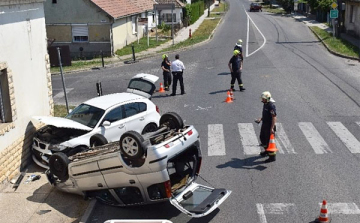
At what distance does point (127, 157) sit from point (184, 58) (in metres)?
20.8

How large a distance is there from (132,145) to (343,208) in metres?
4.30

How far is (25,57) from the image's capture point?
12.8 m

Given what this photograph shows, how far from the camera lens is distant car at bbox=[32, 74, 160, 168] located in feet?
39.0

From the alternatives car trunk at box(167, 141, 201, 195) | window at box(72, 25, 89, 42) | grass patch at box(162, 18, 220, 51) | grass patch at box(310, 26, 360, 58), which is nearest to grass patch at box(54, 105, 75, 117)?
car trunk at box(167, 141, 201, 195)

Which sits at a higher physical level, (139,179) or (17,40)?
(17,40)

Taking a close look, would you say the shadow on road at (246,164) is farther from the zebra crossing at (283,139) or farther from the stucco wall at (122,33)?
the stucco wall at (122,33)

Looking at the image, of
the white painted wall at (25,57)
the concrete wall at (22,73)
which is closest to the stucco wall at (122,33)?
the white painted wall at (25,57)

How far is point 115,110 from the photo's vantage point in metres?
13.0

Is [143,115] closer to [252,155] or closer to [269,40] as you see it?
[252,155]

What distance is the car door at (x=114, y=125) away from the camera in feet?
41.4

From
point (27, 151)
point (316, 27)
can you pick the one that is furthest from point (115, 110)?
point (316, 27)

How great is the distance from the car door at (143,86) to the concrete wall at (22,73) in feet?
10.4

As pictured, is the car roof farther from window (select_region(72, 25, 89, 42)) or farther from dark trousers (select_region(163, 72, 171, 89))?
window (select_region(72, 25, 89, 42))

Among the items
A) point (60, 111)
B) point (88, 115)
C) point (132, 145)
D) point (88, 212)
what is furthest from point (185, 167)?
point (60, 111)
